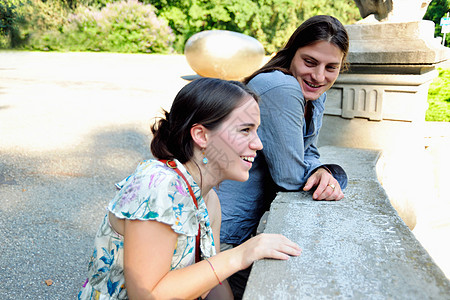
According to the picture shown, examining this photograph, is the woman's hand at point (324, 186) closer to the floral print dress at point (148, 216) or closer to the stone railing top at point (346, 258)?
the stone railing top at point (346, 258)

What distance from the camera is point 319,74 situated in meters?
2.07

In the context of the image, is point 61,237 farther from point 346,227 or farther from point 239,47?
point 239,47

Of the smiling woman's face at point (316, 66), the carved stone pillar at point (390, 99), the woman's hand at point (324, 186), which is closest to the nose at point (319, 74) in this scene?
the smiling woman's face at point (316, 66)

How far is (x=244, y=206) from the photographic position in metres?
2.06

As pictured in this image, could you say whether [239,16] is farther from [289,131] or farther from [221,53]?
[289,131]

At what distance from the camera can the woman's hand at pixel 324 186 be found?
76.8 inches

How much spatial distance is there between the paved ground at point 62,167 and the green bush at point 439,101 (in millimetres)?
1890

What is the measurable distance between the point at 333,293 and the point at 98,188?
9.70ft

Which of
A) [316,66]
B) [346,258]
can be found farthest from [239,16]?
[346,258]

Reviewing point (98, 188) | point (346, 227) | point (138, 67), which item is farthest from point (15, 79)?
point (346, 227)

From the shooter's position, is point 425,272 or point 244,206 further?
point 244,206

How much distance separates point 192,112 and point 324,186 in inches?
33.7

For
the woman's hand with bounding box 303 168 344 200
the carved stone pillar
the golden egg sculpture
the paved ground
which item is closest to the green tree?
the golden egg sculpture

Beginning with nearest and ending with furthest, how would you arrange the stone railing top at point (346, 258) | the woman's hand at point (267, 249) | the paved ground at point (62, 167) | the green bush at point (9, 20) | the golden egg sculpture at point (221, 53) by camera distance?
the green bush at point (9, 20) → the stone railing top at point (346, 258) → the woman's hand at point (267, 249) → the paved ground at point (62, 167) → the golden egg sculpture at point (221, 53)
